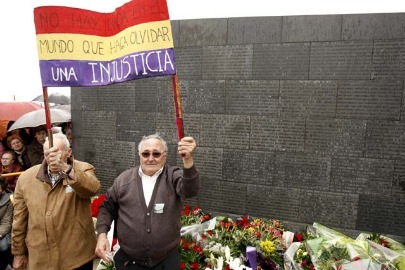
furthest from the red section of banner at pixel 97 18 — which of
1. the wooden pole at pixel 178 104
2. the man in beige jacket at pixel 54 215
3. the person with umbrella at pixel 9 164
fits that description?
Result: the person with umbrella at pixel 9 164

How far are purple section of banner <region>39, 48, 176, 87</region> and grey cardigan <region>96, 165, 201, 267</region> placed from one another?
768mm

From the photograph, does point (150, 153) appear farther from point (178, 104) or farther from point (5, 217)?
point (5, 217)

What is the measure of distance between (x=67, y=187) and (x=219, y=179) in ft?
9.19

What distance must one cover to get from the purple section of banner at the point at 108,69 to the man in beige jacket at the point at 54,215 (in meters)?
0.46

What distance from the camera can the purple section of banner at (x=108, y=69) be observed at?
93.5 inches

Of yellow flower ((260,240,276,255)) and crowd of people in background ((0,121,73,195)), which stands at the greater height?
crowd of people in background ((0,121,73,195))

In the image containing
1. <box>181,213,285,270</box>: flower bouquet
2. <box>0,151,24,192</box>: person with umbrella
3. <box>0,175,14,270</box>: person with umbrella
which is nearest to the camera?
<box>181,213,285,270</box>: flower bouquet

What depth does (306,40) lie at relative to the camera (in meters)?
4.52

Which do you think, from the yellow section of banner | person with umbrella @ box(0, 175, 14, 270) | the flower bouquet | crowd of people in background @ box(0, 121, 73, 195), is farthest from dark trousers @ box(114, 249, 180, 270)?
crowd of people in background @ box(0, 121, 73, 195)

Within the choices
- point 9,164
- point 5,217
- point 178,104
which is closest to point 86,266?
point 5,217

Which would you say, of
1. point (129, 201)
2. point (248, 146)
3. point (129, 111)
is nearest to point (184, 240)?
point (129, 201)

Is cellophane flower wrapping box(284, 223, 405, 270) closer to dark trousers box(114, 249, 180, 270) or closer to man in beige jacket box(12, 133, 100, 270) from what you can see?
dark trousers box(114, 249, 180, 270)

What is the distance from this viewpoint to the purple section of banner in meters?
2.38

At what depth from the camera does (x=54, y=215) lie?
261 centimetres
